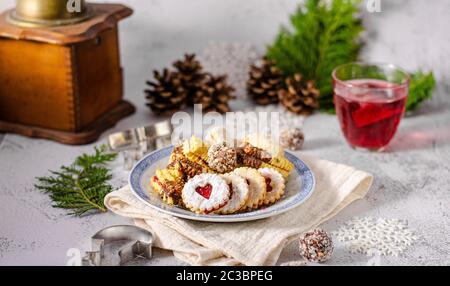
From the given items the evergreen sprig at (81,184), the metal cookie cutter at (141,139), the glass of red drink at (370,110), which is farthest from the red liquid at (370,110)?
the evergreen sprig at (81,184)

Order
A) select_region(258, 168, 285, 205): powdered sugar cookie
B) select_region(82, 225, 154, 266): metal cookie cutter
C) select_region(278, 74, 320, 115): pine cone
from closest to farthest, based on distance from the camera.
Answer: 1. select_region(82, 225, 154, 266): metal cookie cutter
2. select_region(258, 168, 285, 205): powdered sugar cookie
3. select_region(278, 74, 320, 115): pine cone

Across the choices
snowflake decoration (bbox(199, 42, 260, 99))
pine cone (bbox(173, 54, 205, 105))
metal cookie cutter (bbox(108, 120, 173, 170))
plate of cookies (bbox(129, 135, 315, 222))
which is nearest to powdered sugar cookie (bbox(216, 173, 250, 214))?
plate of cookies (bbox(129, 135, 315, 222))

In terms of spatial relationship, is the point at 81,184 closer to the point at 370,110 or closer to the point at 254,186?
the point at 254,186

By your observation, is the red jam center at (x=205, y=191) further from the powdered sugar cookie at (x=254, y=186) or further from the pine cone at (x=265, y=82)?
the pine cone at (x=265, y=82)

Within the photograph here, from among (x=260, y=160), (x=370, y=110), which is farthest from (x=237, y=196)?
(x=370, y=110)

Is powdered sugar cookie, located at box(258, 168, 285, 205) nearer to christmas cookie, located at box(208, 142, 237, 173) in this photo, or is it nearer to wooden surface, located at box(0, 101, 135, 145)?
christmas cookie, located at box(208, 142, 237, 173)
